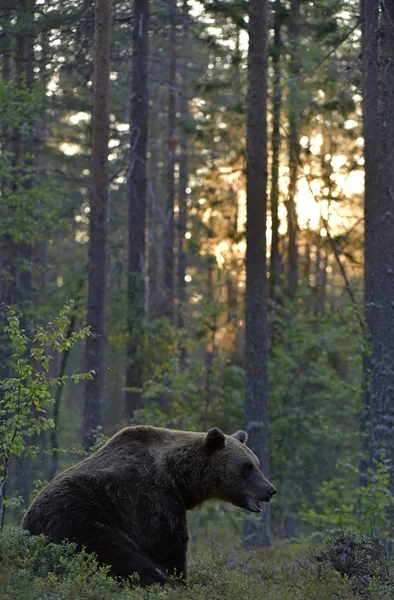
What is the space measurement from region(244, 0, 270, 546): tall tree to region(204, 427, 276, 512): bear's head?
8628mm

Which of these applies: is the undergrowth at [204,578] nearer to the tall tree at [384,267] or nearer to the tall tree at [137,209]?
the tall tree at [384,267]

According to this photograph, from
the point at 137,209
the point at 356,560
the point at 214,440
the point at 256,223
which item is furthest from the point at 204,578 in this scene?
the point at 137,209

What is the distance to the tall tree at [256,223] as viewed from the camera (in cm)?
1856

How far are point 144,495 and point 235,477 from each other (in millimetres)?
1123

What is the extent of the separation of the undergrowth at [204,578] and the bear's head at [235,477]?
810 mm

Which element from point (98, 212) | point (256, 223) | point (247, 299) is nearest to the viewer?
point (256, 223)

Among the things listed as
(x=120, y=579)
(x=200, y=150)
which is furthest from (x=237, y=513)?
(x=200, y=150)

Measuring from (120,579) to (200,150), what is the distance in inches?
1509

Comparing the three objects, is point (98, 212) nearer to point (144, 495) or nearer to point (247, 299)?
point (247, 299)

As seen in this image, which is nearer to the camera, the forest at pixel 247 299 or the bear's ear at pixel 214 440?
the bear's ear at pixel 214 440

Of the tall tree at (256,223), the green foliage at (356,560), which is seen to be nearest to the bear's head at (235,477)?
the green foliage at (356,560)

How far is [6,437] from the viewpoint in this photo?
1085cm

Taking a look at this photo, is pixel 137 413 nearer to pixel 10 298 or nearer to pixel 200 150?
pixel 10 298

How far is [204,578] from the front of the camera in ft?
33.5
